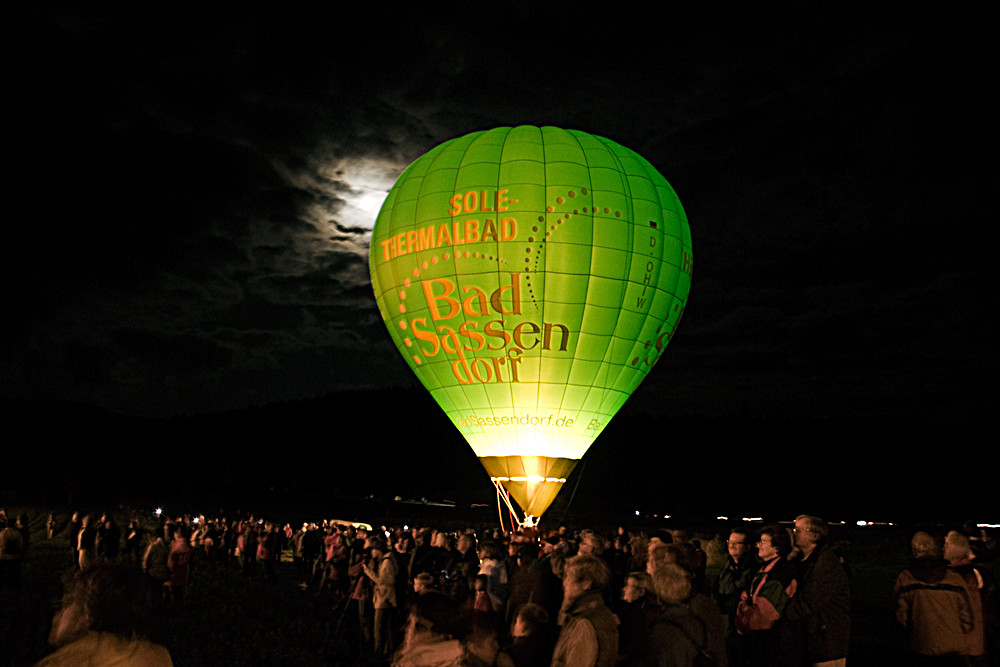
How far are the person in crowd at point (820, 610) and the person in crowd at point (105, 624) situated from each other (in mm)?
4020

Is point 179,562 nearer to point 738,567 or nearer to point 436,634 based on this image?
point 738,567

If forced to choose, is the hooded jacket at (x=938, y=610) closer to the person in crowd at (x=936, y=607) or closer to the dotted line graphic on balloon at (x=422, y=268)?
the person in crowd at (x=936, y=607)

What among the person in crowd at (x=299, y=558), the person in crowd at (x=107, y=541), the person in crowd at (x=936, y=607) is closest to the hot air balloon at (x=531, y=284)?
the person in crowd at (x=299, y=558)

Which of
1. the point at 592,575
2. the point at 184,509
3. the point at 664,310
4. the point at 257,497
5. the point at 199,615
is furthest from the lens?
the point at 257,497

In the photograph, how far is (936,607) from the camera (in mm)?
5594

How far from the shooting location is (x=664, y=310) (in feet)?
60.1

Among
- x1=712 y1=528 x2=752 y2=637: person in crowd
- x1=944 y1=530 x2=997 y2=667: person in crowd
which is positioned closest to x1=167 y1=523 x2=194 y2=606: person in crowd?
x1=712 y1=528 x2=752 y2=637: person in crowd

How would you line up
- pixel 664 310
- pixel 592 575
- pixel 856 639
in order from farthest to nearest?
pixel 664 310 → pixel 856 639 → pixel 592 575

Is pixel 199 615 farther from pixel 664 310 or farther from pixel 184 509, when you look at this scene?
pixel 184 509

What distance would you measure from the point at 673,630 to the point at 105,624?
7.91 ft

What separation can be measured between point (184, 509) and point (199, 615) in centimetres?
3720

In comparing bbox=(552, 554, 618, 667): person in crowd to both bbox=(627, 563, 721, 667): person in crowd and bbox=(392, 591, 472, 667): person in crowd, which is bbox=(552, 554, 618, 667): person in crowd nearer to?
bbox=(627, 563, 721, 667): person in crowd

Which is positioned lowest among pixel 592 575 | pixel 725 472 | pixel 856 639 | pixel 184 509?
pixel 856 639

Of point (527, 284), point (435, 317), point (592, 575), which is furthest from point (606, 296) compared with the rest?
point (592, 575)
